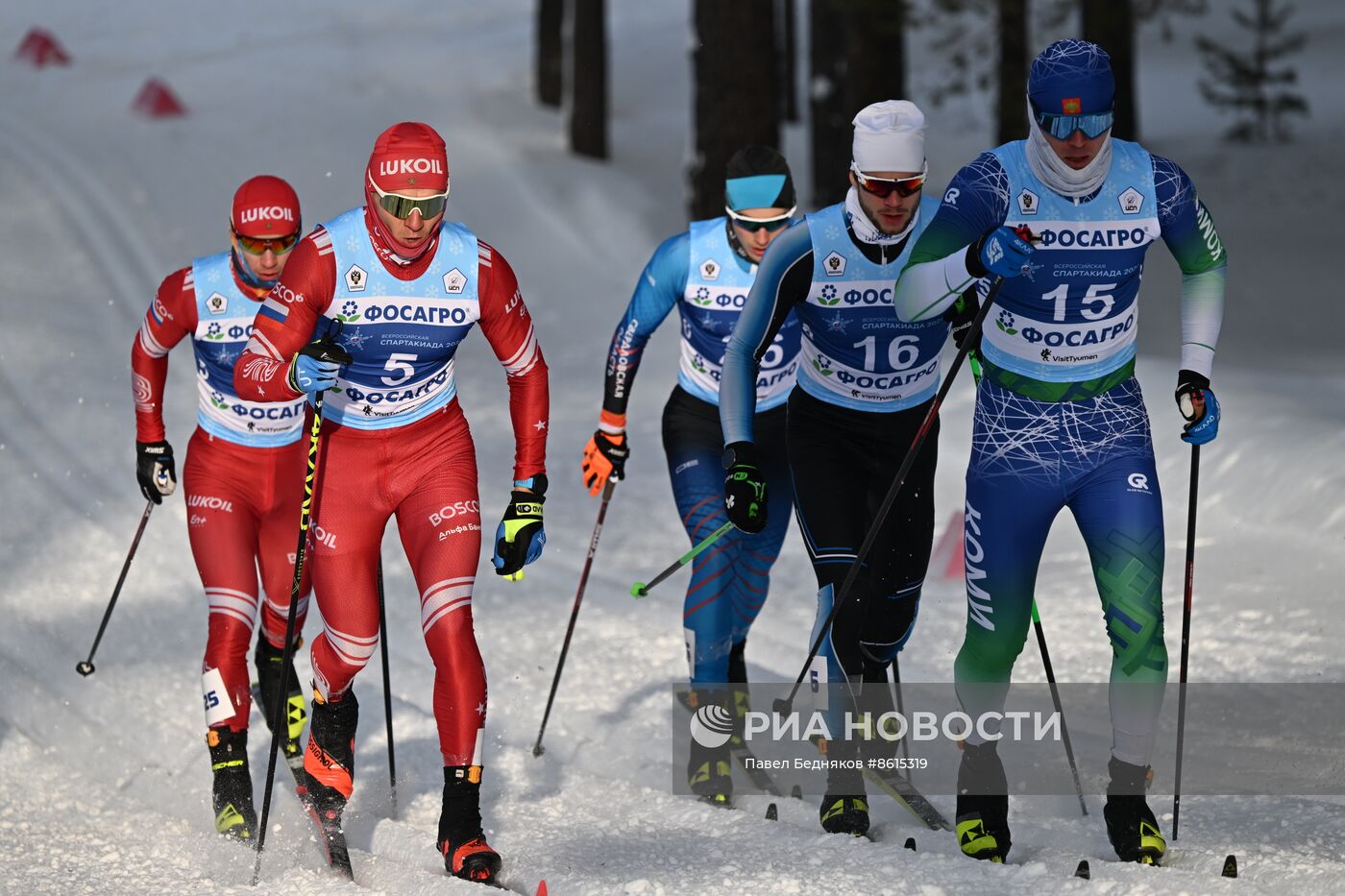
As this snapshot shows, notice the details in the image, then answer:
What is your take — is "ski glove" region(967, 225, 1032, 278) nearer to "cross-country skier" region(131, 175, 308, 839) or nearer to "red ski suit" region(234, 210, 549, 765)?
"red ski suit" region(234, 210, 549, 765)

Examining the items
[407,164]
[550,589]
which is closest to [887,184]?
[407,164]

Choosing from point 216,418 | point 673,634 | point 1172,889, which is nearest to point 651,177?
point 673,634

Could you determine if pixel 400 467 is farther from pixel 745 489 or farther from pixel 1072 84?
pixel 1072 84

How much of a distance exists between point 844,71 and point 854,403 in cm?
1381

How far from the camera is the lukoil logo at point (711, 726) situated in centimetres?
649

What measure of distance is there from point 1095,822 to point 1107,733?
1159 mm

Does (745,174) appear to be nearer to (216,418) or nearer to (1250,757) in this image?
(216,418)

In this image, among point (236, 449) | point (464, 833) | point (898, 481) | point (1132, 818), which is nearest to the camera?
point (1132, 818)

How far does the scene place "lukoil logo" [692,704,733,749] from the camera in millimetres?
6488

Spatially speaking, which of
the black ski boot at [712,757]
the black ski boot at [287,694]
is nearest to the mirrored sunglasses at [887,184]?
the black ski boot at [712,757]

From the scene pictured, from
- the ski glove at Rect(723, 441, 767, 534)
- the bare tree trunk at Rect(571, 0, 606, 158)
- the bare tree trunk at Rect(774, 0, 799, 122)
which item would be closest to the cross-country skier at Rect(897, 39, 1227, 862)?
the ski glove at Rect(723, 441, 767, 534)

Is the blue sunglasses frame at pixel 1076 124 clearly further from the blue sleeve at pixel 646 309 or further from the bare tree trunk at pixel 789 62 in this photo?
the bare tree trunk at pixel 789 62

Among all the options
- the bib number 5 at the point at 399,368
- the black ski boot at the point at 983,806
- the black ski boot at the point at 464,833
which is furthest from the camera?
the bib number 5 at the point at 399,368

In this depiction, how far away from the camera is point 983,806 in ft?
18.2
